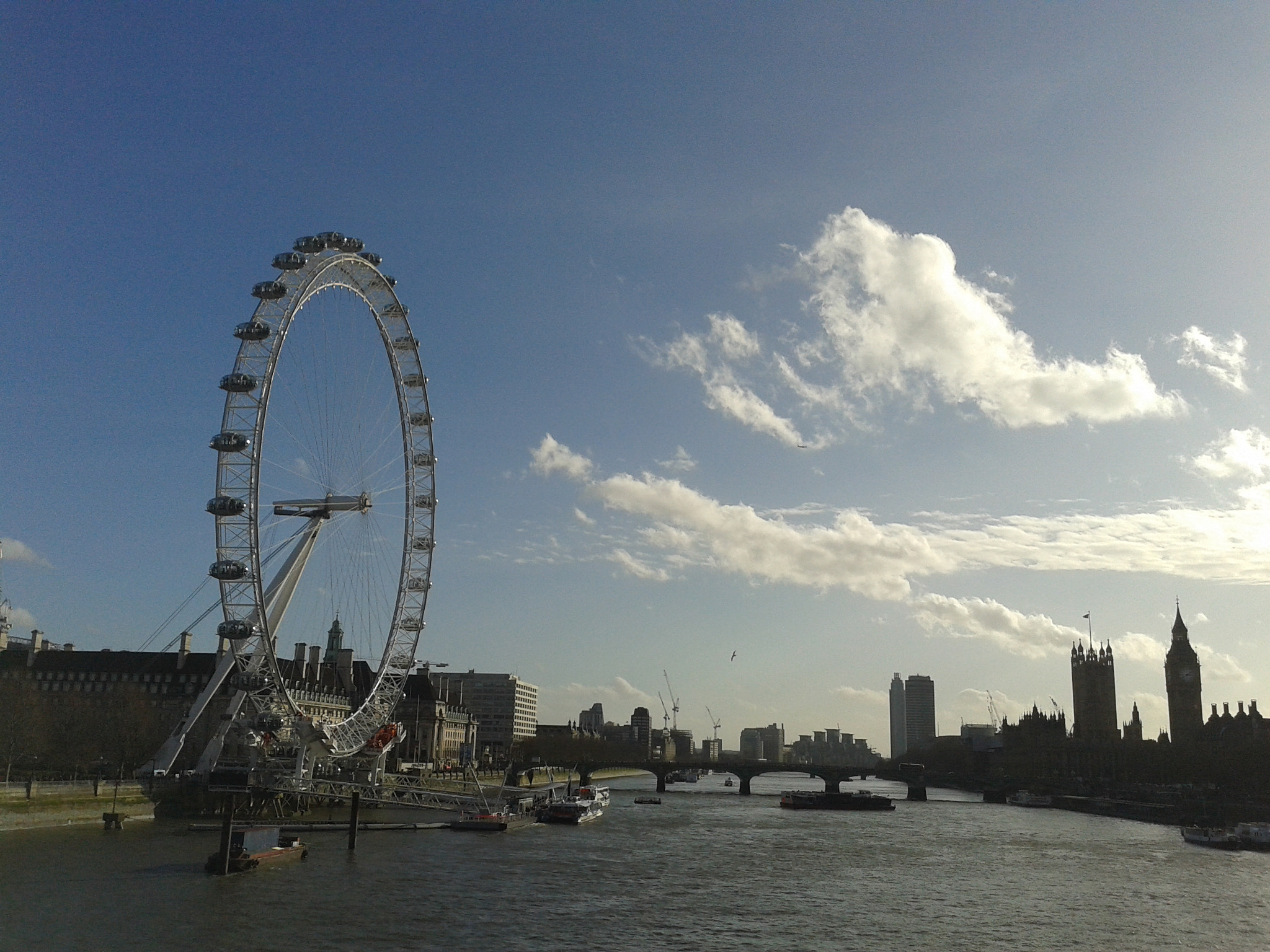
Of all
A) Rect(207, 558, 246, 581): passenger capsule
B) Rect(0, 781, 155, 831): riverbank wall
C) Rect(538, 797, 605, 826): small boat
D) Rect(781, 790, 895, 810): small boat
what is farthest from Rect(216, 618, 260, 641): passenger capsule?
Rect(781, 790, 895, 810): small boat

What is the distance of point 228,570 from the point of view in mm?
71875

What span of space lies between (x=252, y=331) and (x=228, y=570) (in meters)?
15.8

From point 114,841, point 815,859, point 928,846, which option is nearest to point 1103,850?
point 928,846

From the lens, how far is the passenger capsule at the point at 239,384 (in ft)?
237

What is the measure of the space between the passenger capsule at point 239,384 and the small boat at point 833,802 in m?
102

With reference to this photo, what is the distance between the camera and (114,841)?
66125 mm

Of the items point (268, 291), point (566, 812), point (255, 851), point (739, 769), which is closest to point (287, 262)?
point (268, 291)

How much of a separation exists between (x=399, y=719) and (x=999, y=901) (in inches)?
4946

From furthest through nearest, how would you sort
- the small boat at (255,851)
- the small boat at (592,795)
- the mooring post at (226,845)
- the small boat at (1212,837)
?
1. the small boat at (592,795)
2. the small boat at (1212,837)
3. the small boat at (255,851)
4. the mooring post at (226,845)

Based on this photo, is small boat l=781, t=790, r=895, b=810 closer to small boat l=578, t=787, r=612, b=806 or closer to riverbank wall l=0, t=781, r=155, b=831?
small boat l=578, t=787, r=612, b=806

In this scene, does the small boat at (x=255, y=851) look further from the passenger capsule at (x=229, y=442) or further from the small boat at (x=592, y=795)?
the small boat at (x=592, y=795)

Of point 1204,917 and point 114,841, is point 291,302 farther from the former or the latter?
point 1204,917

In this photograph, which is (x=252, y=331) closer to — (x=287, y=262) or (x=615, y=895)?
(x=287, y=262)

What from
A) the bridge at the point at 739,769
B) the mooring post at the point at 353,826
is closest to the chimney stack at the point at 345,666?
the bridge at the point at 739,769
